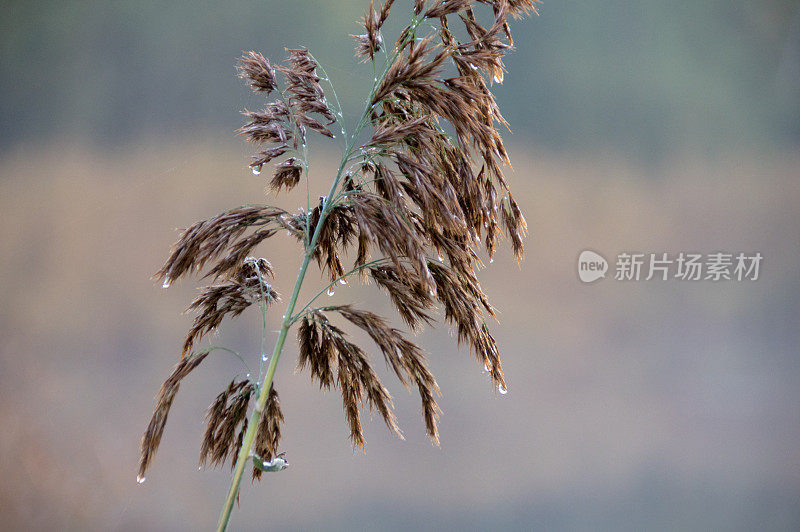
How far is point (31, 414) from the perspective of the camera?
2447 mm

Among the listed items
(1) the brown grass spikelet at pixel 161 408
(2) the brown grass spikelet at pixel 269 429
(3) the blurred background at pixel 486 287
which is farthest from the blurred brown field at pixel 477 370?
(1) the brown grass spikelet at pixel 161 408

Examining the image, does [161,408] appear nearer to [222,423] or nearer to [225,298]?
[222,423]

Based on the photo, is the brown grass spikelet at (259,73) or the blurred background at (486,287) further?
the blurred background at (486,287)

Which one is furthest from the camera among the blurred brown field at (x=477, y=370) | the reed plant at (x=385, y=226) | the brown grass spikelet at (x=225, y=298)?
the blurred brown field at (x=477, y=370)

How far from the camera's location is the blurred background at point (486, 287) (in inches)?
97.3

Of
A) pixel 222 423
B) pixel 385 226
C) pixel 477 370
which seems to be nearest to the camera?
pixel 385 226

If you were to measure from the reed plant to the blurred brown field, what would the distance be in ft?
4.07

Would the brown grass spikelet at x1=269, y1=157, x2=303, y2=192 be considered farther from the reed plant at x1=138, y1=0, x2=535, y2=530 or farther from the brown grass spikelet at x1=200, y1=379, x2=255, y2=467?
the brown grass spikelet at x1=200, y1=379, x2=255, y2=467

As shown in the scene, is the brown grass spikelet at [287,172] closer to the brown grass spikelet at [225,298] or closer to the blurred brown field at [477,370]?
the brown grass spikelet at [225,298]

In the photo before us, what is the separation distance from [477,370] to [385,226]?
1.61 meters

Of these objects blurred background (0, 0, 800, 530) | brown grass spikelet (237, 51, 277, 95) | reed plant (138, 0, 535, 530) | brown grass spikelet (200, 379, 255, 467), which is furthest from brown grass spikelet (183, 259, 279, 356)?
blurred background (0, 0, 800, 530)

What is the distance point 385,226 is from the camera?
1140 millimetres

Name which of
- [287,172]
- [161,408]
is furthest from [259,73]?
[161,408]

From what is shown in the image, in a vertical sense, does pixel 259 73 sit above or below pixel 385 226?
above
